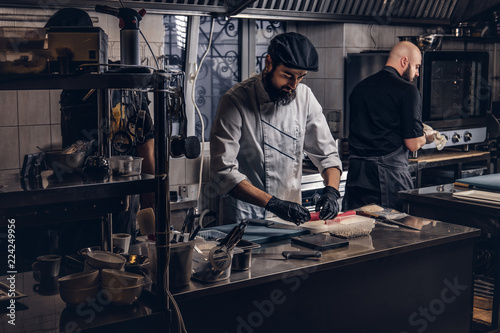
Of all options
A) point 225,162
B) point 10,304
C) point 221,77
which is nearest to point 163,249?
point 10,304

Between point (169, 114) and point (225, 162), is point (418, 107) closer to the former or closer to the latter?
A: point (225, 162)

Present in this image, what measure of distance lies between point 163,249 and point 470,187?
2577 millimetres

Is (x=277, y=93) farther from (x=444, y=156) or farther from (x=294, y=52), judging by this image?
(x=444, y=156)

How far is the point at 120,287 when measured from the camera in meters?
1.77

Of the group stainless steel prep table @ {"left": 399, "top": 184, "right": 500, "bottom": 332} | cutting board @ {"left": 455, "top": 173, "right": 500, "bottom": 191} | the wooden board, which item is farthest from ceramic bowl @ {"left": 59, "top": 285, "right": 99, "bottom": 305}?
the wooden board

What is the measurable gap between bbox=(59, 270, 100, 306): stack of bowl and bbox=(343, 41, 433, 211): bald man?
103 inches

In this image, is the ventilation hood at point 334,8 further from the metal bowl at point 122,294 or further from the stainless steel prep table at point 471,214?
the metal bowl at point 122,294

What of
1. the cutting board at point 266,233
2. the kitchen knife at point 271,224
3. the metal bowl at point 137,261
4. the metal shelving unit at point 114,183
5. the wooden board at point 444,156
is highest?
the metal shelving unit at point 114,183

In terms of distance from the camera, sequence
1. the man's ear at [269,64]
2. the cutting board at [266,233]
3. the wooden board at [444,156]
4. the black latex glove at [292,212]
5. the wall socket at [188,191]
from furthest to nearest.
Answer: the wooden board at [444,156] → the wall socket at [188,191] → the man's ear at [269,64] → the black latex glove at [292,212] → the cutting board at [266,233]

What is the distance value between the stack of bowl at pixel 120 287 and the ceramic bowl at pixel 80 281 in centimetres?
3

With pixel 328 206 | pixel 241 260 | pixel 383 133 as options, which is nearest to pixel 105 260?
pixel 241 260

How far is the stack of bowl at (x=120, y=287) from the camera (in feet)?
5.82

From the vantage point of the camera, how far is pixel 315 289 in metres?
2.31

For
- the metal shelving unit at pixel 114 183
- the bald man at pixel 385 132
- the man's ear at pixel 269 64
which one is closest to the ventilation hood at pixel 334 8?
the bald man at pixel 385 132
